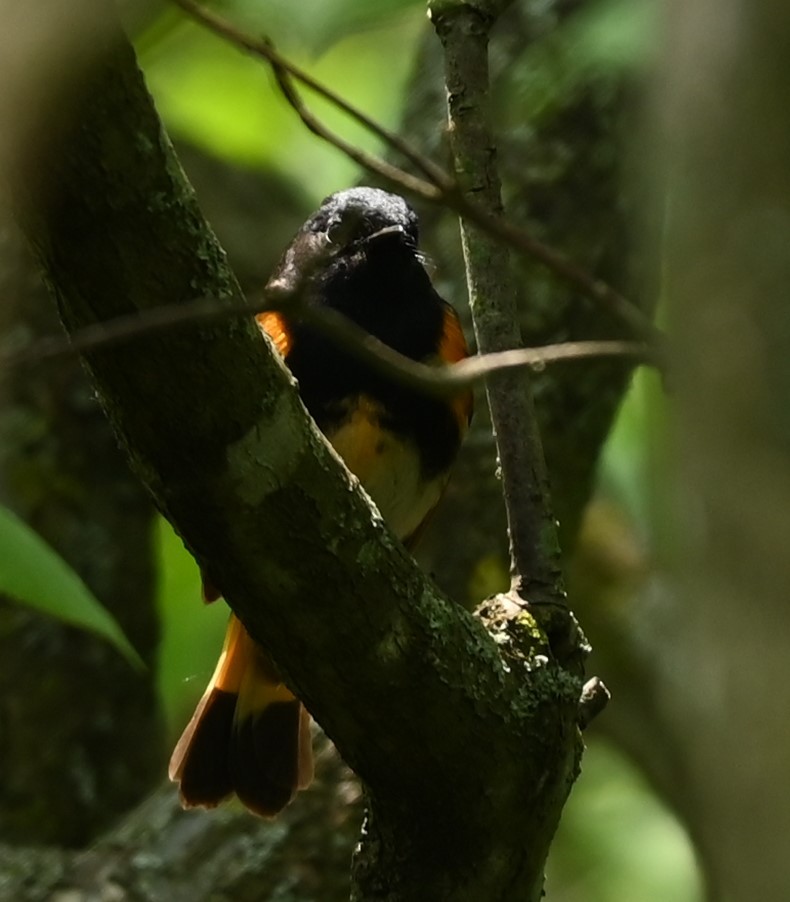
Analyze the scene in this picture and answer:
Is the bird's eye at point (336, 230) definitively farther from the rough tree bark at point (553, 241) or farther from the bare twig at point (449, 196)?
the bare twig at point (449, 196)

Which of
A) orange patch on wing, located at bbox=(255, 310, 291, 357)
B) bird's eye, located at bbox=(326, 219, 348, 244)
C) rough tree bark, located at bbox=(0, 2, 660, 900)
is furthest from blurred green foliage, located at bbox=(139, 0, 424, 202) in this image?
orange patch on wing, located at bbox=(255, 310, 291, 357)

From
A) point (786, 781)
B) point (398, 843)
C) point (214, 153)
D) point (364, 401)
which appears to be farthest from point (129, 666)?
point (786, 781)

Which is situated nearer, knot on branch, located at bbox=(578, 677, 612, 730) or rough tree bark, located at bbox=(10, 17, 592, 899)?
rough tree bark, located at bbox=(10, 17, 592, 899)

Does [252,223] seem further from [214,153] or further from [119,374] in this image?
[119,374]

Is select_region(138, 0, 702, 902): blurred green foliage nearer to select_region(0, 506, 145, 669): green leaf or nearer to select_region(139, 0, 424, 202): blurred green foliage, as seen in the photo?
select_region(139, 0, 424, 202): blurred green foliage

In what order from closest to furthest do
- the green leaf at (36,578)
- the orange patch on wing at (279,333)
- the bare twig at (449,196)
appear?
the bare twig at (449,196)
the green leaf at (36,578)
the orange patch on wing at (279,333)

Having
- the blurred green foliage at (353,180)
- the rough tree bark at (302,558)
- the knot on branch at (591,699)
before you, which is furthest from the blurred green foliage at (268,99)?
the rough tree bark at (302,558)
